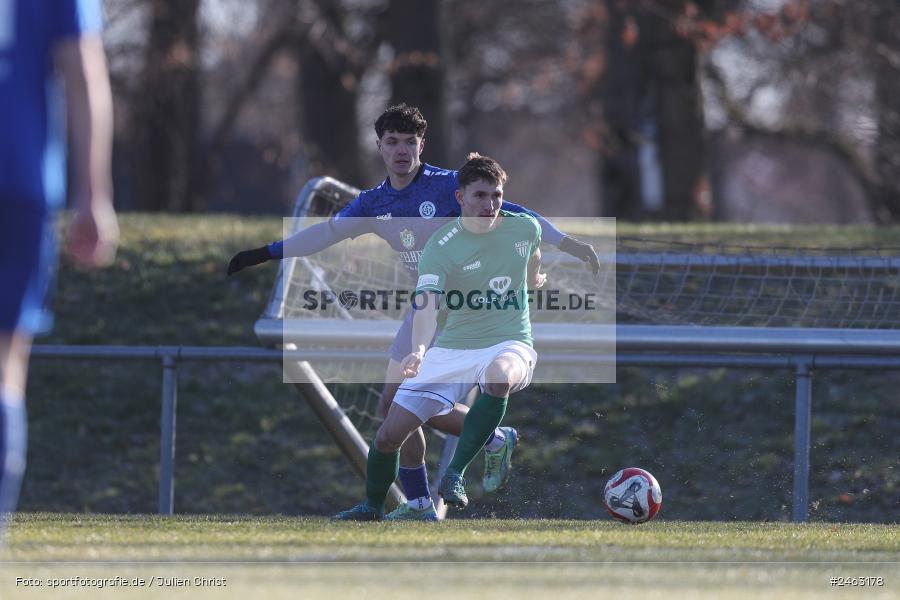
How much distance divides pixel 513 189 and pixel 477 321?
114ft

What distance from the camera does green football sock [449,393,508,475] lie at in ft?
21.7

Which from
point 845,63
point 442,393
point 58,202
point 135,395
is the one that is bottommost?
point 135,395

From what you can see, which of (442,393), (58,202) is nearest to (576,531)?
(442,393)

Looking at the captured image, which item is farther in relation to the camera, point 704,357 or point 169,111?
point 169,111

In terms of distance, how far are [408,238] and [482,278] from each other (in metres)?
0.76

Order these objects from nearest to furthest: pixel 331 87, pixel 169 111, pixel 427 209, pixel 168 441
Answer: pixel 427 209 → pixel 168 441 → pixel 169 111 → pixel 331 87

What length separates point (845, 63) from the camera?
20.8m

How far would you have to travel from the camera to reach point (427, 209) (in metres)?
7.22

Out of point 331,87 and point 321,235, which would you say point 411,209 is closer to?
point 321,235

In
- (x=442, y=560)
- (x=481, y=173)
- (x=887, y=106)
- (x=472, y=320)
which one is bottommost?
(x=442, y=560)

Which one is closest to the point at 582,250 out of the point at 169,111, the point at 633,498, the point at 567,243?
the point at 567,243

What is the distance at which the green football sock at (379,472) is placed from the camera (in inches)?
270

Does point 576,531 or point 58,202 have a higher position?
point 58,202

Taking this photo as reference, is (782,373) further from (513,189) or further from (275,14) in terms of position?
(513,189)
